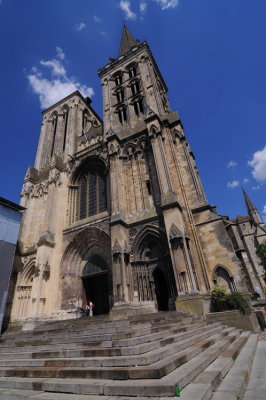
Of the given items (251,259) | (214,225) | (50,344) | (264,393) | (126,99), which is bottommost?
(264,393)

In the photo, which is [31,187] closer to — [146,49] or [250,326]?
[146,49]

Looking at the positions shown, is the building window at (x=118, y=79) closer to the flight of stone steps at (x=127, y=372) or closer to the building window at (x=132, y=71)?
the building window at (x=132, y=71)

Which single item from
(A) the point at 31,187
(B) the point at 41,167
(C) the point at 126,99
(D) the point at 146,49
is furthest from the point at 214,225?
(D) the point at 146,49

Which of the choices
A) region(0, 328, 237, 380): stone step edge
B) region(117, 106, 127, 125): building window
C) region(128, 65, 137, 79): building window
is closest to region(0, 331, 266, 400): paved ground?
region(0, 328, 237, 380): stone step edge

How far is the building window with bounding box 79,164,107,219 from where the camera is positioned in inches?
663

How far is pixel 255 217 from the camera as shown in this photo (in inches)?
1817

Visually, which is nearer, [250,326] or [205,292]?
[250,326]

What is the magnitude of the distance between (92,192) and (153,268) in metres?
8.42

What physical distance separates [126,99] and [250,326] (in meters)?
19.4

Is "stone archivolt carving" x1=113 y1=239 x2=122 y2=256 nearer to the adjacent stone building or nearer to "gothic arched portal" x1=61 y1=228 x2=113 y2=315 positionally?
"gothic arched portal" x1=61 y1=228 x2=113 y2=315

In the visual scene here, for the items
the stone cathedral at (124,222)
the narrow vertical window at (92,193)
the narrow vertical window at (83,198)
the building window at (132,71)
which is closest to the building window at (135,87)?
the stone cathedral at (124,222)

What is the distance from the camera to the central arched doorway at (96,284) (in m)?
14.4

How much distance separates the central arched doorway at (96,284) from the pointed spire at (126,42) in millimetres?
25633

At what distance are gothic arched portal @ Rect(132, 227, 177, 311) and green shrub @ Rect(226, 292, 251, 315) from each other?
9.87 feet
